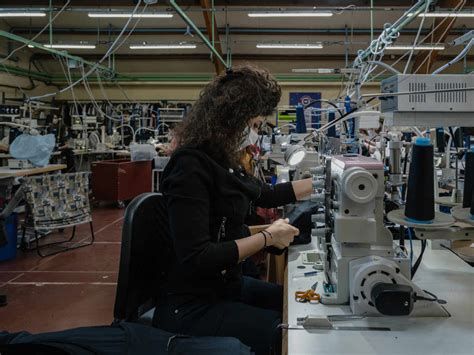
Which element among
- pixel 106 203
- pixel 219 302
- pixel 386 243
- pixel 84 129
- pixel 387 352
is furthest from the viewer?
pixel 84 129

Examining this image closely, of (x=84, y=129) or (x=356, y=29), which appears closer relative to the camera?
(x=84, y=129)

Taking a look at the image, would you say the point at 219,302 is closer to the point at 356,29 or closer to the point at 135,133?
the point at 135,133

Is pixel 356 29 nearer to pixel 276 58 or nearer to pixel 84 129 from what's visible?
pixel 276 58

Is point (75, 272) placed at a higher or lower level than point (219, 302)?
lower

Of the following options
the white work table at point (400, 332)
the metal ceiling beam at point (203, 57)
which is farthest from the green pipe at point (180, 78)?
the white work table at point (400, 332)

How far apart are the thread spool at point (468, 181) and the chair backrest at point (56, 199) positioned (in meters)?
3.30

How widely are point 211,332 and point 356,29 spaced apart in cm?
912

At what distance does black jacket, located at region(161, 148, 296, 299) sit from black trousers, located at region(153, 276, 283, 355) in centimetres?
4

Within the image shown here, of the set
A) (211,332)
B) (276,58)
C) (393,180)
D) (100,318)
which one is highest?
(276,58)

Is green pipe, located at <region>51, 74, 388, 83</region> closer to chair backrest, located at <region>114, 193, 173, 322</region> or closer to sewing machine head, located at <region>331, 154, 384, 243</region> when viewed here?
chair backrest, located at <region>114, 193, 173, 322</region>

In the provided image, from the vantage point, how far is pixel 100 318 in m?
2.44

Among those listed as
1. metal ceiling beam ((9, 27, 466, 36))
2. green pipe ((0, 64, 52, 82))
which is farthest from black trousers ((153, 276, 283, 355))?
green pipe ((0, 64, 52, 82))

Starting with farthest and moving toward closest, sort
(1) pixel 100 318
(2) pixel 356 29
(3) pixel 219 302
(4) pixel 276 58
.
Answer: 1. (4) pixel 276 58
2. (2) pixel 356 29
3. (1) pixel 100 318
4. (3) pixel 219 302

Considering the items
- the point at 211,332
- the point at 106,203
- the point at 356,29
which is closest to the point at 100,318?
the point at 211,332
